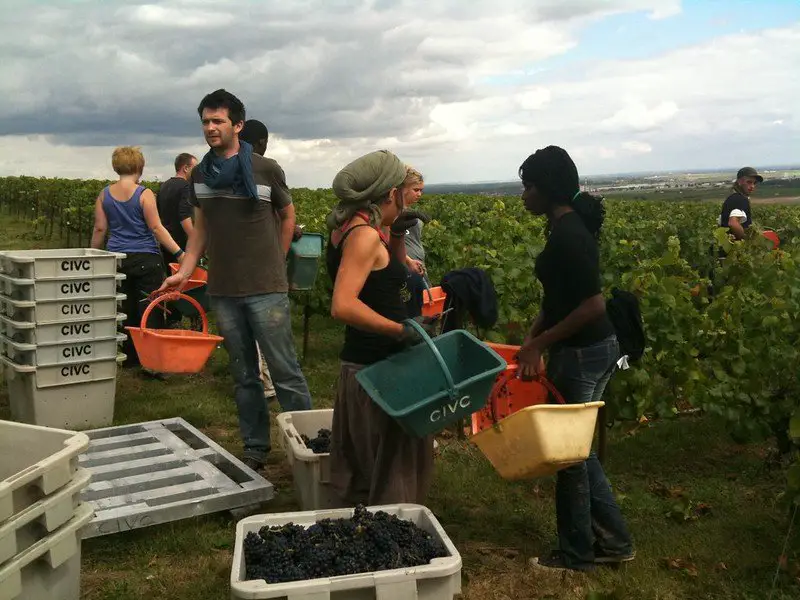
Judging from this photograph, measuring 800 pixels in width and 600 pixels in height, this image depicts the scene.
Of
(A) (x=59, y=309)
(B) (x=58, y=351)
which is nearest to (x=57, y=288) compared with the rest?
(A) (x=59, y=309)

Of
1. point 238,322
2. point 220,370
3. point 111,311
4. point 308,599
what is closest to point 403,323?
point 308,599

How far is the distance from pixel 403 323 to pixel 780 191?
87.8ft

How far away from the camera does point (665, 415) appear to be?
474cm

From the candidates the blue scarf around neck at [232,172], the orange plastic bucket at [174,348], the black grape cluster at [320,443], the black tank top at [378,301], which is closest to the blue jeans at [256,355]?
the orange plastic bucket at [174,348]

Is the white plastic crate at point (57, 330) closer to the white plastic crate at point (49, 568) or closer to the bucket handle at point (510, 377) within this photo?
the white plastic crate at point (49, 568)

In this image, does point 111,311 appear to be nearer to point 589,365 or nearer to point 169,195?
point 169,195

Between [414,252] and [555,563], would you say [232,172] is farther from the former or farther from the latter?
[555,563]

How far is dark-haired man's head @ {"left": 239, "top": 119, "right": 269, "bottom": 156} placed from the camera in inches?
187

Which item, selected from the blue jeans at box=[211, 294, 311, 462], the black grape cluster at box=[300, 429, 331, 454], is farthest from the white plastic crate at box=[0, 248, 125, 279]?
the black grape cluster at box=[300, 429, 331, 454]

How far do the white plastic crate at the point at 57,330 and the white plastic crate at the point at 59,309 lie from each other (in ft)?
0.11

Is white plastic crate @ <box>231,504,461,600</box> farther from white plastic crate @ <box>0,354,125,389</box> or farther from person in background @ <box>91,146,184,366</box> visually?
person in background @ <box>91,146,184,366</box>

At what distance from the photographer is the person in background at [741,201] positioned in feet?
24.7

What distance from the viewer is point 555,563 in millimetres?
3338

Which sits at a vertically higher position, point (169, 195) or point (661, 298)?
point (169, 195)
